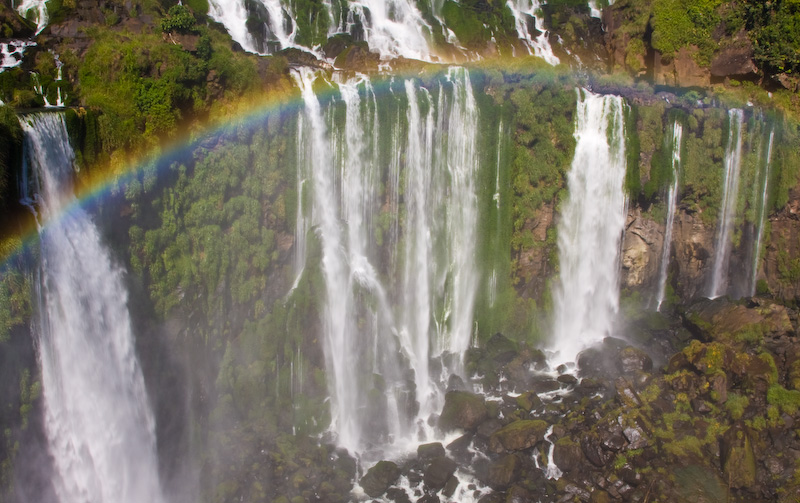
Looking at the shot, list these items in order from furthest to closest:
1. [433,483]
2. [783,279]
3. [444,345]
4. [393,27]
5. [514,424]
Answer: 1. [393,27]
2. [783,279]
3. [444,345]
4. [514,424]
5. [433,483]

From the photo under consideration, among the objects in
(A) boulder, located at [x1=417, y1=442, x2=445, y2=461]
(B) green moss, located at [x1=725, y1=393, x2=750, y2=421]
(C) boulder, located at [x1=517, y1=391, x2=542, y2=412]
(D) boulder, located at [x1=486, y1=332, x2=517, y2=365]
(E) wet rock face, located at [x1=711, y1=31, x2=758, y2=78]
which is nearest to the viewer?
(A) boulder, located at [x1=417, y1=442, x2=445, y2=461]

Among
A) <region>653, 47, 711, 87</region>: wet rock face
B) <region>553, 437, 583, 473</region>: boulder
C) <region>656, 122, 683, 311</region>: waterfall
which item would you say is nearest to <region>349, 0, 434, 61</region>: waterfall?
<region>653, 47, 711, 87</region>: wet rock face

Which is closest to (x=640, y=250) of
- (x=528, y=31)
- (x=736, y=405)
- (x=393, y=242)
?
(x=736, y=405)

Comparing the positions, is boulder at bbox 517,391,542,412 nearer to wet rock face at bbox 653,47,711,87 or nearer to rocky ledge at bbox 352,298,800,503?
rocky ledge at bbox 352,298,800,503

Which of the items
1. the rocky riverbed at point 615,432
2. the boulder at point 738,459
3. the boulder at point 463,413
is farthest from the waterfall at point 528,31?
the boulder at point 738,459

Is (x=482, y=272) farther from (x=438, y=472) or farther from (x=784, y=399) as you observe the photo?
(x=784, y=399)

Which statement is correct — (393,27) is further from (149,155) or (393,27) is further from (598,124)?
(149,155)

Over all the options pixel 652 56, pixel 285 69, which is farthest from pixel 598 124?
pixel 285 69

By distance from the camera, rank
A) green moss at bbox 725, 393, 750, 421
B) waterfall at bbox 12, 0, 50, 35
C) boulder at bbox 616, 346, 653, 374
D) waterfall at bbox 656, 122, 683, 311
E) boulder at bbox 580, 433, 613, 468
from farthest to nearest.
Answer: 1. waterfall at bbox 656, 122, 683, 311
2. waterfall at bbox 12, 0, 50, 35
3. boulder at bbox 616, 346, 653, 374
4. green moss at bbox 725, 393, 750, 421
5. boulder at bbox 580, 433, 613, 468
